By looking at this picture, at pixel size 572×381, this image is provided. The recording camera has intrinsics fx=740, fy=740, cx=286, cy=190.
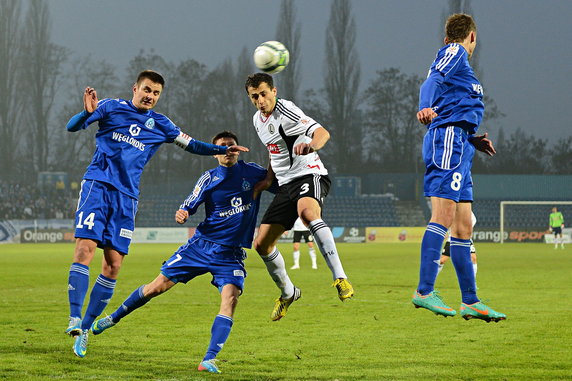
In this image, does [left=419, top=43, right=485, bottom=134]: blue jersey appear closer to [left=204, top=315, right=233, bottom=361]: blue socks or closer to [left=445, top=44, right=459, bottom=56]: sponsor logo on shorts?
[left=445, top=44, right=459, bottom=56]: sponsor logo on shorts

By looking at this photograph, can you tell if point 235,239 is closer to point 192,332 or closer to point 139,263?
point 192,332

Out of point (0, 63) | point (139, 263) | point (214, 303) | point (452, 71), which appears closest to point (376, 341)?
point (452, 71)

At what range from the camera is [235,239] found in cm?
802

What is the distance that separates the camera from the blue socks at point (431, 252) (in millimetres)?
6645

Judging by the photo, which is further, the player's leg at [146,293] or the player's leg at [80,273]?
the player's leg at [146,293]

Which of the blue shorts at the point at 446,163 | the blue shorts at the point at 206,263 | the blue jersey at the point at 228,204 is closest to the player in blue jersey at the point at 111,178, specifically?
the blue jersey at the point at 228,204

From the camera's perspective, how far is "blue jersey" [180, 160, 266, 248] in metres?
8.05

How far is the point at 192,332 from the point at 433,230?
4316 millimetres

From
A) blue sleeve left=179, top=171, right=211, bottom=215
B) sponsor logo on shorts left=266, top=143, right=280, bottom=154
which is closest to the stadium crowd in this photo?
blue sleeve left=179, top=171, right=211, bottom=215

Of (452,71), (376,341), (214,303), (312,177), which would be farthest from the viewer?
(214,303)

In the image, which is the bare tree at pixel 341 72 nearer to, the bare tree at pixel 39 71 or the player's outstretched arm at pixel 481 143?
the bare tree at pixel 39 71

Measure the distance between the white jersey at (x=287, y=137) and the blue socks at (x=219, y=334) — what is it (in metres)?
1.62

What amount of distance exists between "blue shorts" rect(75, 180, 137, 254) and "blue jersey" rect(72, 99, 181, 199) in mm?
86

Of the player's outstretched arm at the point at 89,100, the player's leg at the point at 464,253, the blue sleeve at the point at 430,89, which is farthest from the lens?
the player's outstretched arm at the point at 89,100
